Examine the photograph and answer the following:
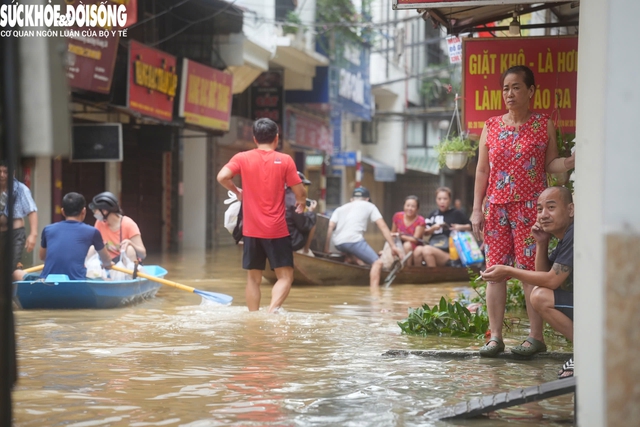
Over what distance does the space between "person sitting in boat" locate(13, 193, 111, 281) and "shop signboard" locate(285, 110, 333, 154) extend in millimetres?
18287

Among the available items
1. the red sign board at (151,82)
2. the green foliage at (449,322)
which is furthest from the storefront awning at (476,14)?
the red sign board at (151,82)

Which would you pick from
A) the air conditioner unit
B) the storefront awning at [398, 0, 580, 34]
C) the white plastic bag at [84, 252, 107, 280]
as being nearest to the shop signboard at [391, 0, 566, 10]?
the storefront awning at [398, 0, 580, 34]

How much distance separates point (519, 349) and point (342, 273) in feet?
23.6

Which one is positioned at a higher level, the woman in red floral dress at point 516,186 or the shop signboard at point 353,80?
the shop signboard at point 353,80

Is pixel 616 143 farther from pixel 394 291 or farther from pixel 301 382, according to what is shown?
pixel 394 291

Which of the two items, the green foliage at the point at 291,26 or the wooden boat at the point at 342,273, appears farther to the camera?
the green foliage at the point at 291,26

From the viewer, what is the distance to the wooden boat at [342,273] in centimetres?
1270

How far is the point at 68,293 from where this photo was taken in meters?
9.16

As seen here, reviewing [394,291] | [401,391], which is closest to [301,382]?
[401,391]

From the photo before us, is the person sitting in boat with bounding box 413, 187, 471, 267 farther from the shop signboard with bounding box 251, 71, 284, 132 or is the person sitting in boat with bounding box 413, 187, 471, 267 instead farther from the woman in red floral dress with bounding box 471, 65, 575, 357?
the shop signboard with bounding box 251, 71, 284, 132

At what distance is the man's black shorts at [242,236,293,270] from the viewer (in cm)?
858

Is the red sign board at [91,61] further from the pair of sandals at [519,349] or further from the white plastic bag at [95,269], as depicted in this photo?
the pair of sandals at [519,349]

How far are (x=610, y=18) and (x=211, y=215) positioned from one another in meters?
21.5

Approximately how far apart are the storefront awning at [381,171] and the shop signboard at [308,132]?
222 inches
